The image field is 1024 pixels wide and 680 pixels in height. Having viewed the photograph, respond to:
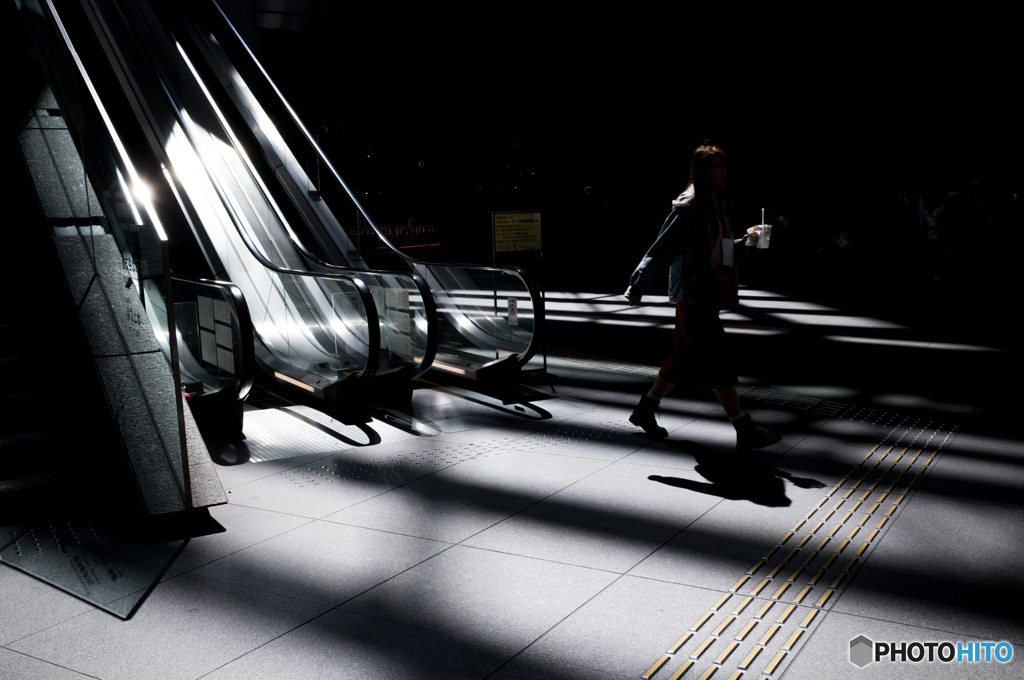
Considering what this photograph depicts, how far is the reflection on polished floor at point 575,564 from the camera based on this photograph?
7.86 feet

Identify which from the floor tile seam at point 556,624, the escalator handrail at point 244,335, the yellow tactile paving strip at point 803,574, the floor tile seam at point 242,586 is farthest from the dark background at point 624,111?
the floor tile seam at point 242,586

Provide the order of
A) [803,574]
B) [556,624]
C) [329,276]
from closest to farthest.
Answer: [556,624]
[803,574]
[329,276]

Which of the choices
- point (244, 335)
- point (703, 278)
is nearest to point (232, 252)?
point (244, 335)

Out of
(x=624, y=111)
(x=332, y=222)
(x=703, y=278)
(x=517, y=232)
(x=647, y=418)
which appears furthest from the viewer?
(x=624, y=111)

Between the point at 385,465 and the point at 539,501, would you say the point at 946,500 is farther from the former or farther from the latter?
the point at 385,465

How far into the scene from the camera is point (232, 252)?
6781 mm

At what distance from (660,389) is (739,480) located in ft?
2.87

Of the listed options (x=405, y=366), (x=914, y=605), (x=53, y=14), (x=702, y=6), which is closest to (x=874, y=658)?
(x=914, y=605)

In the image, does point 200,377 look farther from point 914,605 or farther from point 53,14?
point 914,605

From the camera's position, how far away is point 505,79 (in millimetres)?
15938

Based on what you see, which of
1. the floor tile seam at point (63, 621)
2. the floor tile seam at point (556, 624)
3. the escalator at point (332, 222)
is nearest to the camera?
the floor tile seam at point (556, 624)

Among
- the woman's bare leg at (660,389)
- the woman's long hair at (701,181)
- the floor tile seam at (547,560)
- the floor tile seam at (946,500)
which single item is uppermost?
the woman's long hair at (701,181)

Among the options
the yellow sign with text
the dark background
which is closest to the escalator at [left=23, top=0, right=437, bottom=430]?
the yellow sign with text

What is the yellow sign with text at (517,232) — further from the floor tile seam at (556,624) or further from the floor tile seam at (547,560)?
the floor tile seam at (556,624)
